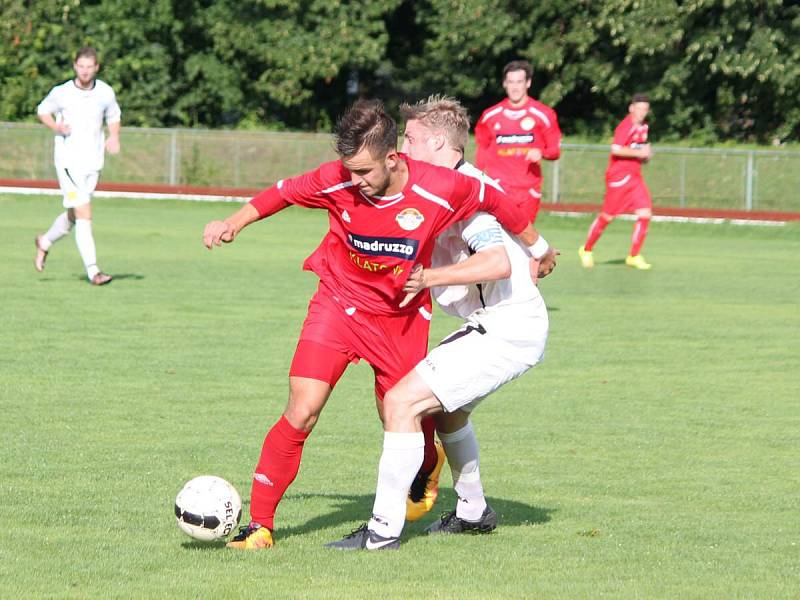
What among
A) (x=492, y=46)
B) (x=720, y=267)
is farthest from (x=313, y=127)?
(x=720, y=267)

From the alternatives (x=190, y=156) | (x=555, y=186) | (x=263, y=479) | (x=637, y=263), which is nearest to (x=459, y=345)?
(x=263, y=479)

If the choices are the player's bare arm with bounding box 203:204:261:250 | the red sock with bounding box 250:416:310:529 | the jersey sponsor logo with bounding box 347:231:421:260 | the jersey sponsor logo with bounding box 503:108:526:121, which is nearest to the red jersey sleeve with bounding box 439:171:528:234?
the jersey sponsor logo with bounding box 347:231:421:260

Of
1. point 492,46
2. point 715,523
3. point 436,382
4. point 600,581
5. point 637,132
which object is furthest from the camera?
point 492,46

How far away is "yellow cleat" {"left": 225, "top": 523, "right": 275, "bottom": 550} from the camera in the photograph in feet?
19.1

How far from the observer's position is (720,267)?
20.1 metres

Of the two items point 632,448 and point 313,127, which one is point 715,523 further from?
point 313,127

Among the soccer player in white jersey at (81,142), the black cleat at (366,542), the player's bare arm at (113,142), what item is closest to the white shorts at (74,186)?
the soccer player in white jersey at (81,142)

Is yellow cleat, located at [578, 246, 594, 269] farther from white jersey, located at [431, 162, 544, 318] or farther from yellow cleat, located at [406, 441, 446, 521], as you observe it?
white jersey, located at [431, 162, 544, 318]

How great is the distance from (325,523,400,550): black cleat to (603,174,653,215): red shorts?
1341cm

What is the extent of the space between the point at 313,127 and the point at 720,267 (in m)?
24.5

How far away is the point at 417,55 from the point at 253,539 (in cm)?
3816

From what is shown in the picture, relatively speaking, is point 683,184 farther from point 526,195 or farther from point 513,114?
point 526,195

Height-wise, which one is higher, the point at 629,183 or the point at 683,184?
the point at 629,183

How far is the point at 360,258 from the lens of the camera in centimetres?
604
